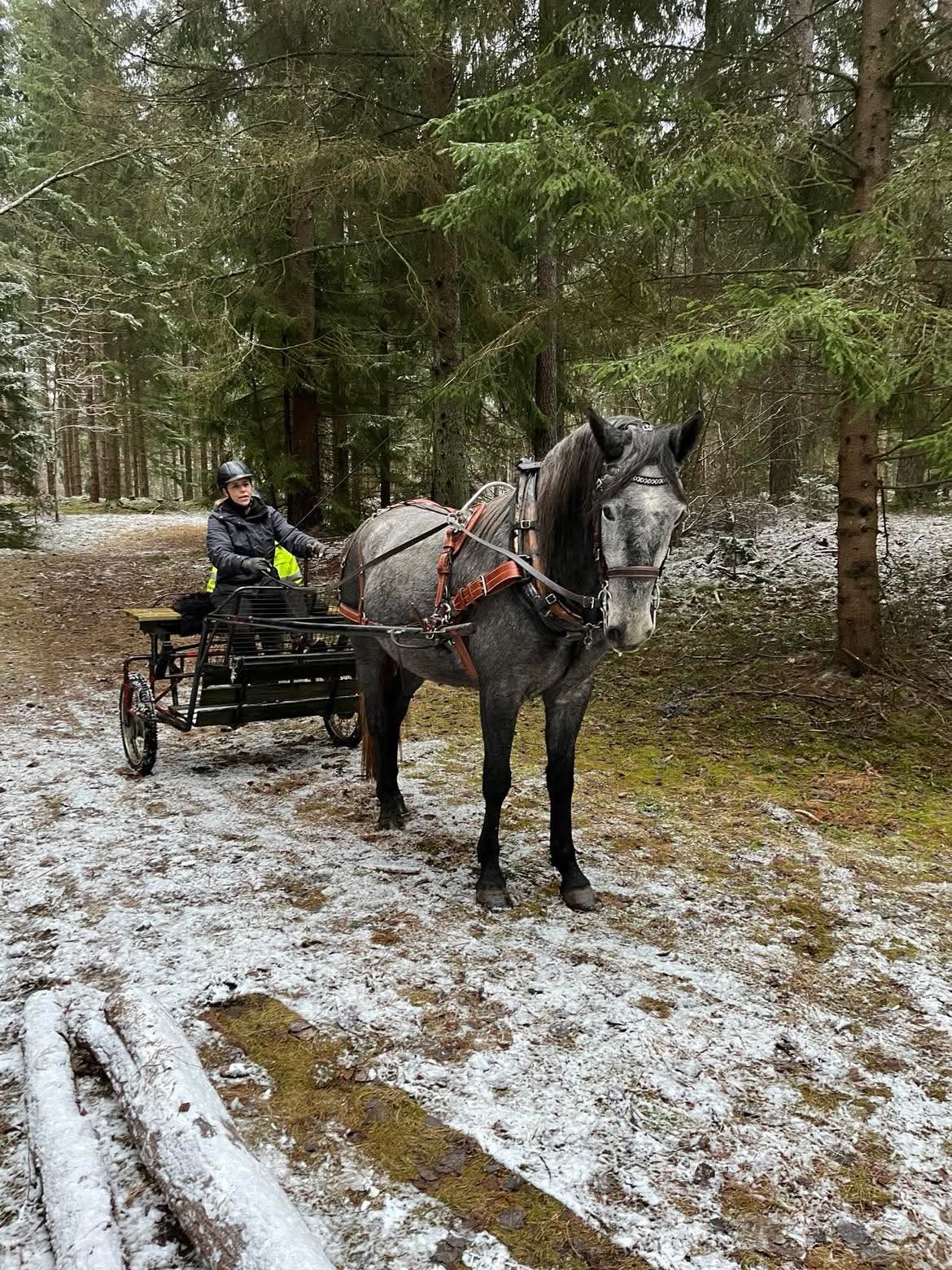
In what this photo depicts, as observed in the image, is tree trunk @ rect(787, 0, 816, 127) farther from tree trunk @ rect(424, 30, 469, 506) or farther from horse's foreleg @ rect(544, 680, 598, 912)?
horse's foreleg @ rect(544, 680, 598, 912)

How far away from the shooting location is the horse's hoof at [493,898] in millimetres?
3992

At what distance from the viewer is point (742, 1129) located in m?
2.54

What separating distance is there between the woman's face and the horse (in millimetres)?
1561

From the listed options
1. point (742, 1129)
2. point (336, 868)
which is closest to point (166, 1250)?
point (742, 1129)

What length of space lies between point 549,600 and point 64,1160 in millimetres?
2698

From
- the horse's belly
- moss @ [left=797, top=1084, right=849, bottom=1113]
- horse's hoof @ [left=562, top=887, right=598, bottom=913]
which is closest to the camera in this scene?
moss @ [left=797, top=1084, right=849, bottom=1113]

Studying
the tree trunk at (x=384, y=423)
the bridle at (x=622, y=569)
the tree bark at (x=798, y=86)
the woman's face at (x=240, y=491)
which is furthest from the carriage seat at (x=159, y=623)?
the tree trunk at (x=384, y=423)

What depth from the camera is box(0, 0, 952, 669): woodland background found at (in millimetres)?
5688

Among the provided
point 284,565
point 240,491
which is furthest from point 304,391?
point 240,491

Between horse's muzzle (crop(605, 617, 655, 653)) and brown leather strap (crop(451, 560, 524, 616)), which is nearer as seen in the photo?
horse's muzzle (crop(605, 617, 655, 653))

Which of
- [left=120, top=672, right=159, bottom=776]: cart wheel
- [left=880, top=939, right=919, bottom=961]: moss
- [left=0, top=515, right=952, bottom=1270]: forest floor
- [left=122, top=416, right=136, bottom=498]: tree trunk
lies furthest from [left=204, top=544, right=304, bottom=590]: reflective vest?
[left=122, top=416, right=136, bottom=498]: tree trunk

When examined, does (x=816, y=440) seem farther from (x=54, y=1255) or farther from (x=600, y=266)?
(x=54, y=1255)

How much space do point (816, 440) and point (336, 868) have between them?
11209mm

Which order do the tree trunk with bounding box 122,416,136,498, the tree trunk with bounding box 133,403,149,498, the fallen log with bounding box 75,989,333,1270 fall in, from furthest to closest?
the tree trunk with bounding box 122,416,136,498 → the tree trunk with bounding box 133,403,149,498 → the fallen log with bounding box 75,989,333,1270
